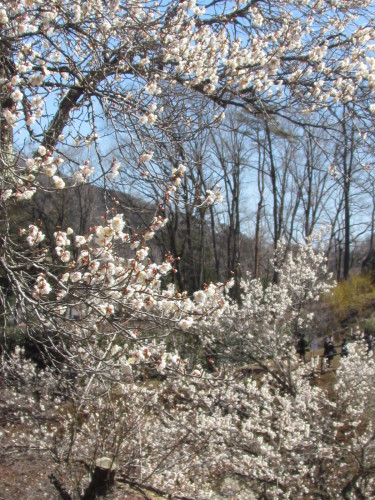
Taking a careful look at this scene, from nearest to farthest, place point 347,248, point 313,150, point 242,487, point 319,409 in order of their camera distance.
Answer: point 242,487
point 319,409
point 313,150
point 347,248

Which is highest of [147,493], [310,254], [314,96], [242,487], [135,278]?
[314,96]

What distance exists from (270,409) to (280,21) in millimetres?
5100

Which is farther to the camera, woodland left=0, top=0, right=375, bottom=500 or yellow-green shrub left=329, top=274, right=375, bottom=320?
yellow-green shrub left=329, top=274, right=375, bottom=320

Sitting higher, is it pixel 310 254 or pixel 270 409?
pixel 310 254

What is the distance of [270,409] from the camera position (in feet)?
22.3

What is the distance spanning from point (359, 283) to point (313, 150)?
8.54m

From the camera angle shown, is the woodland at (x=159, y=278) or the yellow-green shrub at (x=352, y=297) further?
the yellow-green shrub at (x=352, y=297)

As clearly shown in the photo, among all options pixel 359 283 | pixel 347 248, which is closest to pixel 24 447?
pixel 359 283

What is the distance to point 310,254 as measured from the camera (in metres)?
10.2

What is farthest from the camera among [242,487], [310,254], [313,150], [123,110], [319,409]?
[313,150]

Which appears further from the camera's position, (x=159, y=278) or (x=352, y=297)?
(x=352, y=297)

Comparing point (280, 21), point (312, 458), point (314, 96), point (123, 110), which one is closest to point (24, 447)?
point (312, 458)

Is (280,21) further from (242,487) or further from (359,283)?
(359,283)

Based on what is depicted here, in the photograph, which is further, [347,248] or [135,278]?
[347,248]
